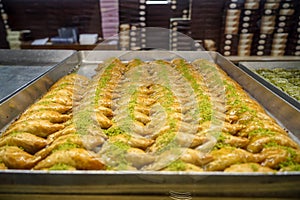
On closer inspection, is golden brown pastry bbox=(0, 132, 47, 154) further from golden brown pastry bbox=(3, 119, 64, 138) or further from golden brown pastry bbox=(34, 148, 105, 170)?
golden brown pastry bbox=(34, 148, 105, 170)

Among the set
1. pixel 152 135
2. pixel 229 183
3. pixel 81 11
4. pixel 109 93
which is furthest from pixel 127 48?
pixel 229 183

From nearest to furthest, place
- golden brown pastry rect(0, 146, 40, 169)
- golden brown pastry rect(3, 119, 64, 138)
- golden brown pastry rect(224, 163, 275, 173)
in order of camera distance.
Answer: golden brown pastry rect(224, 163, 275, 173) < golden brown pastry rect(0, 146, 40, 169) < golden brown pastry rect(3, 119, 64, 138)

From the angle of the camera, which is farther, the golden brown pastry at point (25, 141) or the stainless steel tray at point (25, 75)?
the stainless steel tray at point (25, 75)

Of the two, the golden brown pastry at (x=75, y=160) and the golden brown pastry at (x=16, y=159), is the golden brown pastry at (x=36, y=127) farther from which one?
the golden brown pastry at (x=75, y=160)

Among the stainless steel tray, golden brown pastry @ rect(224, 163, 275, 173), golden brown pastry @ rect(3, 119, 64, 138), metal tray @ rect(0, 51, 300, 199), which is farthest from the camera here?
the stainless steel tray

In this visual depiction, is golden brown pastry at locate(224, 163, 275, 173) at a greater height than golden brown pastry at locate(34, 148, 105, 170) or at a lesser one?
lesser

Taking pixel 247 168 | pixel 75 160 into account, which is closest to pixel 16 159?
pixel 75 160

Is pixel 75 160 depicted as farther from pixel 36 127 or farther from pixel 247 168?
pixel 247 168

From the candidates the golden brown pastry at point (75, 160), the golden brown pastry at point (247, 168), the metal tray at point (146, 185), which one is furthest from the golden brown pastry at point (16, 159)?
the golden brown pastry at point (247, 168)

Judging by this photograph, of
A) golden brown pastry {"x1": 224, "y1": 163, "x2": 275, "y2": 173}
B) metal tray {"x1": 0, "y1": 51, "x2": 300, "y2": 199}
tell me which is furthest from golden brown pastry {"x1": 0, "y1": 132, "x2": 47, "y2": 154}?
golden brown pastry {"x1": 224, "y1": 163, "x2": 275, "y2": 173}

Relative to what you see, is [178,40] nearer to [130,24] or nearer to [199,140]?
[130,24]

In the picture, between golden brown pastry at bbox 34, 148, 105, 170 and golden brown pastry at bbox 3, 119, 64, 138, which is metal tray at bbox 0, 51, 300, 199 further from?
golden brown pastry at bbox 3, 119, 64, 138

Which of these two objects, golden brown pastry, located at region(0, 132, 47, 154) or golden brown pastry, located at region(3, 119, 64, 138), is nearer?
golden brown pastry, located at region(0, 132, 47, 154)

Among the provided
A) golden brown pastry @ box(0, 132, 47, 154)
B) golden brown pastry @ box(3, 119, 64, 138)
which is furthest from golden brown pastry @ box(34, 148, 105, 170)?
golden brown pastry @ box(3, 119, 64, 138)
